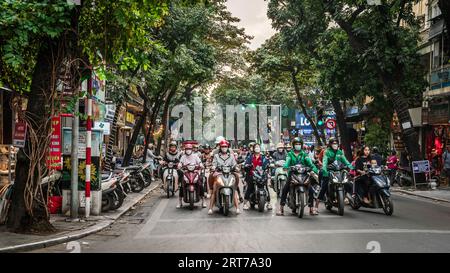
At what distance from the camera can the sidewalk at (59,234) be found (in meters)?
9.45

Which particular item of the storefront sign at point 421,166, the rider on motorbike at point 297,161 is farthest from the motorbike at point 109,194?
the storefront sign at point 421,166

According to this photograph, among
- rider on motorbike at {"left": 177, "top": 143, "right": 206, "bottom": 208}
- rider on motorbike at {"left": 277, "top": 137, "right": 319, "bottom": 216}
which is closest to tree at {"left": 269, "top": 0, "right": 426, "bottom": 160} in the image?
rider on motorbike at {"left": 177, "top": 143, "right": 206, "bottom": 208}

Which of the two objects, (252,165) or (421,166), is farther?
(421,166)

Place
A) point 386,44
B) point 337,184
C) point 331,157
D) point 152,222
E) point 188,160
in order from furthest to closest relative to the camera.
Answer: point 386,44, point 188,160, point 331,157, point 337,184, point 152,222

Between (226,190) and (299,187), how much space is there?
72.0 inches

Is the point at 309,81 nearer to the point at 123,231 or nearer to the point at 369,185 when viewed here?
the point at 369,185

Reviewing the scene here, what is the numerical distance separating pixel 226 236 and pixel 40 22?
206 inches

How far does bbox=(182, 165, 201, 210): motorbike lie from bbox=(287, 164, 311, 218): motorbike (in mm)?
3060

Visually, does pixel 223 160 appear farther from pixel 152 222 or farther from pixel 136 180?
pixel 136 180

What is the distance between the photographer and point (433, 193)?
21.8 metres

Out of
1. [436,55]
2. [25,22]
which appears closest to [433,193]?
[436,55]

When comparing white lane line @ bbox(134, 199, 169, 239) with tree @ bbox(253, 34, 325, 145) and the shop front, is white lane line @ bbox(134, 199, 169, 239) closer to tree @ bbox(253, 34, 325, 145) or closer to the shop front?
the shop front
